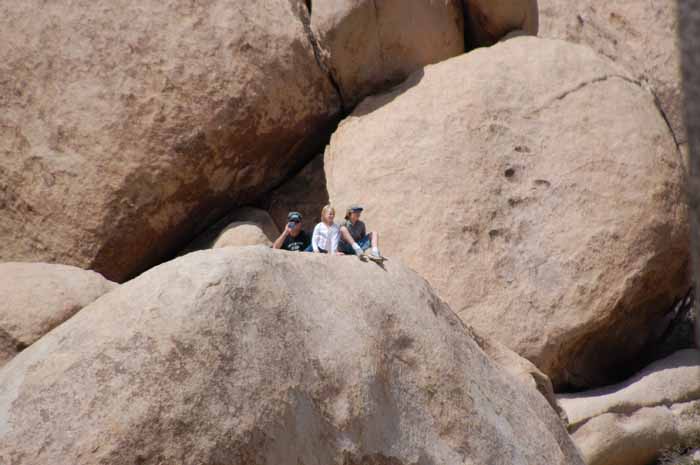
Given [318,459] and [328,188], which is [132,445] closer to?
[318,459]

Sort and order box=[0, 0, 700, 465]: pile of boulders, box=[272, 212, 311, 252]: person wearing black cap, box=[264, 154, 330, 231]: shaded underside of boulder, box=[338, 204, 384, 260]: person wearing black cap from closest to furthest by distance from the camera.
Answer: box=[338, 204, 384, 260]: person wearing black cap, box=[272, 212, 311, 252]: person wearing black cap, box=[0, 0, 700, 465]: pile of boulders, box=[264, 154, 330, 231]: shaded underside of boulder

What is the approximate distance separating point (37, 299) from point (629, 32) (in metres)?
9.12

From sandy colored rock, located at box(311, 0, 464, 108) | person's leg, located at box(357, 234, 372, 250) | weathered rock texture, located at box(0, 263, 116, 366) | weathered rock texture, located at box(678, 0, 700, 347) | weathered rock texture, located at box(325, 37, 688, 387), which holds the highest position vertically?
weathered rock texture, located at box(678, 0, 700, 347)

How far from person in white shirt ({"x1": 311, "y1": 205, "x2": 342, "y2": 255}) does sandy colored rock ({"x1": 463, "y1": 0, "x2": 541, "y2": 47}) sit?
466cm

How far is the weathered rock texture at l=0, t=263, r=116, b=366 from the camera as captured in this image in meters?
6.16

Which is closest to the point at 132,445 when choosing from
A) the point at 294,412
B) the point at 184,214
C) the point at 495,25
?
the point at 294,412

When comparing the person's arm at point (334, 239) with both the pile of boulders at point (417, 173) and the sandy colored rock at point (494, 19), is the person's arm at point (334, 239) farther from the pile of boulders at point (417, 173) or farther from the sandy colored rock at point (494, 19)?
the sandy colored rock at point (494, 19)

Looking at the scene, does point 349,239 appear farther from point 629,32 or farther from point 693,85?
point 629,32

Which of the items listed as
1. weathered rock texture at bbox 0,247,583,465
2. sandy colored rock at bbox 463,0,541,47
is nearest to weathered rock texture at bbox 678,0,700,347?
weathered rock texture at bbox 0,247,583,465

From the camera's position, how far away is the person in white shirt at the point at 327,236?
7.29 metres

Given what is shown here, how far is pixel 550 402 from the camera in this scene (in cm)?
802

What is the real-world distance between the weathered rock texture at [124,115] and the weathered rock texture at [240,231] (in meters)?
0.23

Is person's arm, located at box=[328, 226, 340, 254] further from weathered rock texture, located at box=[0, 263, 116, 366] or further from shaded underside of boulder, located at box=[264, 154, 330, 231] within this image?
shaded underside of boulder, located at box=[264, 154, 330, 231]

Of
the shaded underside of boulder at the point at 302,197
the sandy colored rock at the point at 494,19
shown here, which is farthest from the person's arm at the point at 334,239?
the sandy colored rock at the point at 494,19
